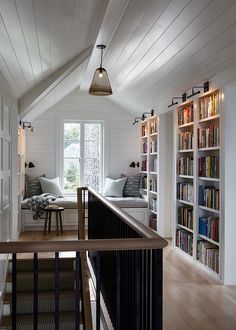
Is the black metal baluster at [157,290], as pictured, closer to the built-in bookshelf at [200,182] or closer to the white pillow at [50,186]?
the built-in bookshelf at [200,182]

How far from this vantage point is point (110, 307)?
313 cm

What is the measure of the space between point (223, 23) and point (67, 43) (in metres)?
1.63

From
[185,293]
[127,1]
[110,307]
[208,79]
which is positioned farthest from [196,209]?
[127,1]

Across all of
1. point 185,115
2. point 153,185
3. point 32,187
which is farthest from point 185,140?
point 32,187

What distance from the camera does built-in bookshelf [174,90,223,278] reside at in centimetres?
466

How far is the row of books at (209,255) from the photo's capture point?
463 centimetres

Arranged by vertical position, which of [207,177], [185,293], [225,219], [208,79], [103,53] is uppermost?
[103,53]

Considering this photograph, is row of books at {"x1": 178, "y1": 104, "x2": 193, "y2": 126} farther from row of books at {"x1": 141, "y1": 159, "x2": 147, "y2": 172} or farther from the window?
the window

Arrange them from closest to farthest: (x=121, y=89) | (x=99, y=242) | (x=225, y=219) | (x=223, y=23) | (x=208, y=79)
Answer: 1. (x=99, y=242)
2. (x=223, y=23)
3. (x=225, y=219)
4. (x=208, y=79)
5. (x=121, y=89)

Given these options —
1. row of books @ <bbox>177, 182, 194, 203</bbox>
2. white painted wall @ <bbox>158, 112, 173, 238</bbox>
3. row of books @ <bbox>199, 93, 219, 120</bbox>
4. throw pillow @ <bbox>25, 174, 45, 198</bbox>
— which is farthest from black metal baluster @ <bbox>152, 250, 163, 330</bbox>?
throw pillow @ <bbox>25, 174, 45, 198</bbox>

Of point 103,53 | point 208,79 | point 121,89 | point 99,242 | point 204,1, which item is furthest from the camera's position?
point 121,89

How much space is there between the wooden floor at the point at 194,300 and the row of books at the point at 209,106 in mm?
2006

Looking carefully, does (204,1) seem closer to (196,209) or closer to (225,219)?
(225,219)

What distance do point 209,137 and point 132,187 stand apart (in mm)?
3630
